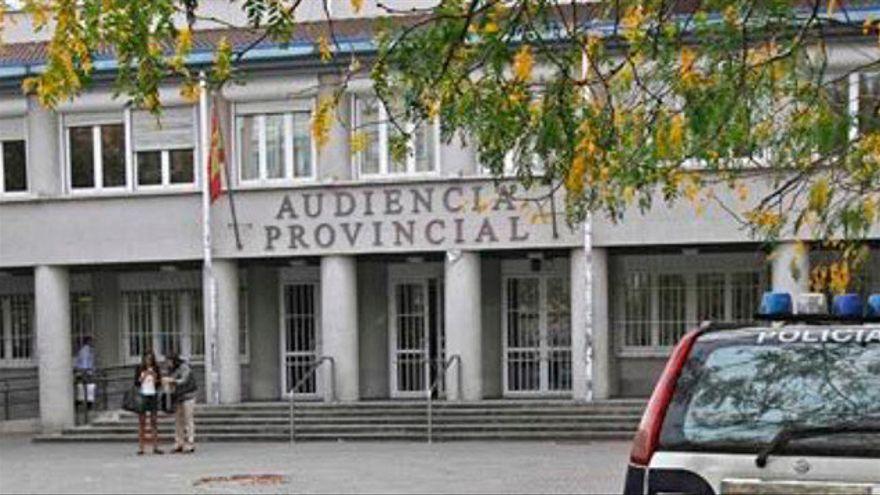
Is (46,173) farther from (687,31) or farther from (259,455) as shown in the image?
(687,31)

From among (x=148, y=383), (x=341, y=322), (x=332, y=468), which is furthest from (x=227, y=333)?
(x=332, y=468)

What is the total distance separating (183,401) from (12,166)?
823 centimetres

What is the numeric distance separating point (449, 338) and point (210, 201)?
519 centimetres

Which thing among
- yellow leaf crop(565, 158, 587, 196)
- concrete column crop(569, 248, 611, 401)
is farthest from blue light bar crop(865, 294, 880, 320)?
concrete column crop(569, 248, 611, 401)

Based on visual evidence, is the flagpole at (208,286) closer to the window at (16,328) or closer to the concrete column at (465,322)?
the concrete column at (465,322)

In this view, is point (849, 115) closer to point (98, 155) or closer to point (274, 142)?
point (274, 142)

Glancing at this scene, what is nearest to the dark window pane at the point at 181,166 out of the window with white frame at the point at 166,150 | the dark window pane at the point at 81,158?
the window with white frame at the point at 166,150

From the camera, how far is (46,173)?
2684 cm

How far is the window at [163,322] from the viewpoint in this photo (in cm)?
2903

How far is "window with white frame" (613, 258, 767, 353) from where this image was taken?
26.8 m

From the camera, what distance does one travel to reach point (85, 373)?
27.7 m

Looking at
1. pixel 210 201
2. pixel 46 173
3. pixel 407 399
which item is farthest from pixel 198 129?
pixel 407 399

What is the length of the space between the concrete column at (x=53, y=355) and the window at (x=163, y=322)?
2.31 meters

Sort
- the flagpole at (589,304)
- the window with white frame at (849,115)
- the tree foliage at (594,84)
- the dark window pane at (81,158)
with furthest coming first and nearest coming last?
the dark window pane at (81,158) → the flagpole at (589,304) → the window with white frame at (849,115) → the tree foliage at (594,84)
